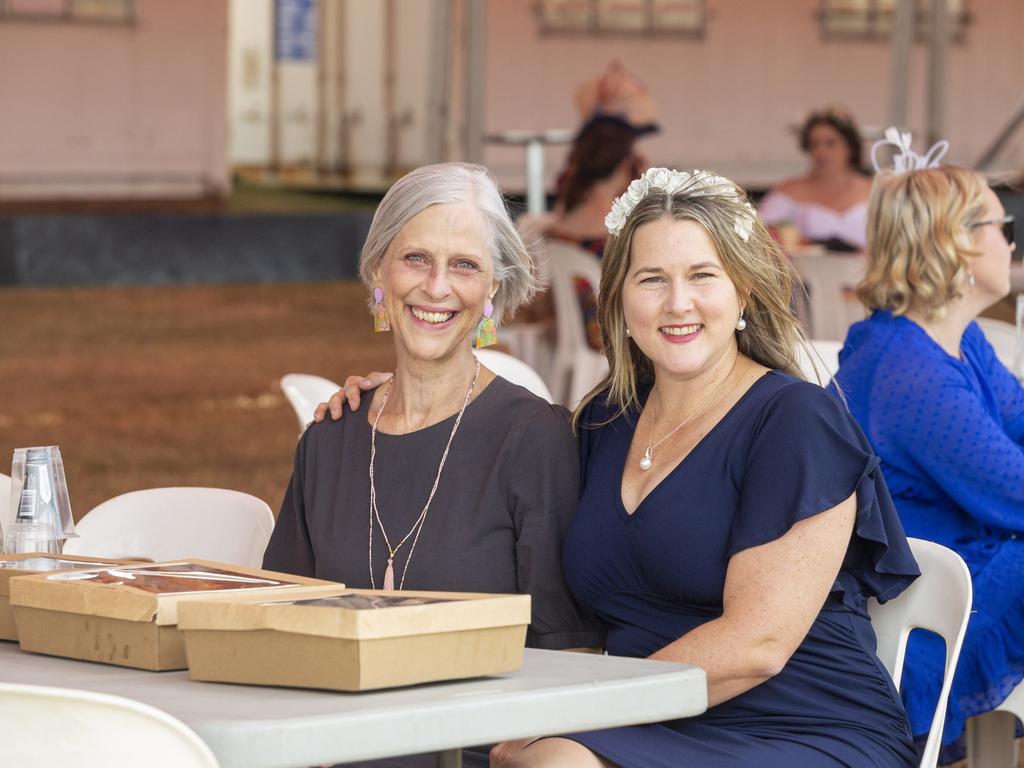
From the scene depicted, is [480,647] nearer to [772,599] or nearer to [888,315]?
[772,599]

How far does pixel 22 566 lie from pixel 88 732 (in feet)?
2.19

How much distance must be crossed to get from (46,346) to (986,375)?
26.9 ft

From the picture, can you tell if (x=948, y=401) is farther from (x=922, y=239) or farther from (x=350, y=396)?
(x=350, y=396)

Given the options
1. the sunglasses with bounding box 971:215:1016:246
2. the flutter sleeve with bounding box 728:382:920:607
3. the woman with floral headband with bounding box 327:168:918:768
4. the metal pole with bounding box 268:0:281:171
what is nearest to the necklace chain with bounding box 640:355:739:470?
the woman with floral headband with bounding box 327:168:918:768

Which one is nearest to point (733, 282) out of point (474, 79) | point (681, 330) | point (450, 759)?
point (681, 330)

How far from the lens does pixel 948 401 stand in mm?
2916

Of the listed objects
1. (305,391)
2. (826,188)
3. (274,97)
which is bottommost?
(305,391)

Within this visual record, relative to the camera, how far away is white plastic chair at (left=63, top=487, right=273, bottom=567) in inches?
108

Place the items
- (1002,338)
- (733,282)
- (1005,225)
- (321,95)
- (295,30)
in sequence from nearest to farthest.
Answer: (733,282), (1005,225), (1002,338), (321,95), (295,30)

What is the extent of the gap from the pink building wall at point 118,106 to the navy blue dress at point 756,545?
11934 mm

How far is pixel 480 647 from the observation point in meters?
1.69

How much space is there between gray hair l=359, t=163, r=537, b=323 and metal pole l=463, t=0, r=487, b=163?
19.9ft

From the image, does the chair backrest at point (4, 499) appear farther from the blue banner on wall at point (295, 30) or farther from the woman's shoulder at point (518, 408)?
the blue banner on wall at point (295, 30)

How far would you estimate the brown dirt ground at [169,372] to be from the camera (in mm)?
6957
